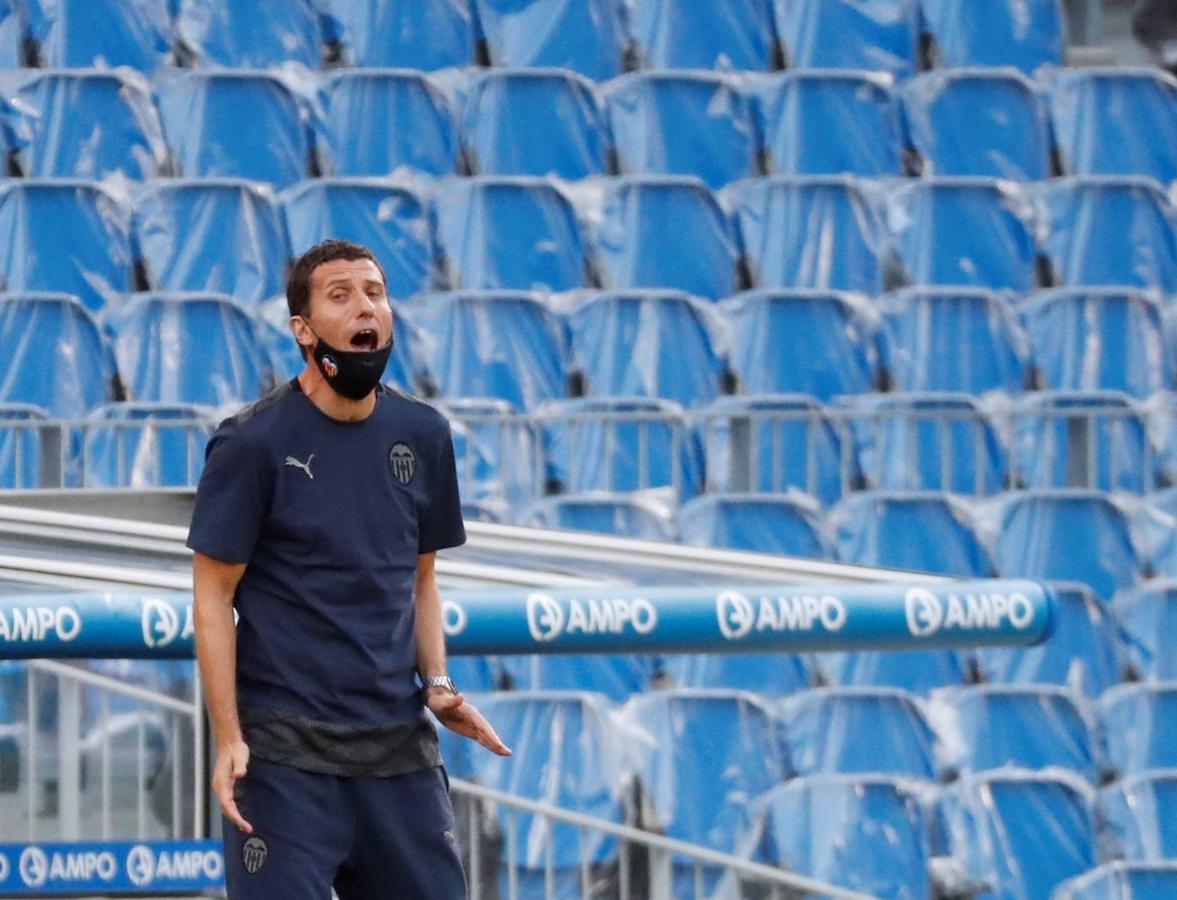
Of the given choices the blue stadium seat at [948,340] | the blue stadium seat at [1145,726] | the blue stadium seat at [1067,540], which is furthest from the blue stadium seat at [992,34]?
the blue stadium seat at [1145,726]

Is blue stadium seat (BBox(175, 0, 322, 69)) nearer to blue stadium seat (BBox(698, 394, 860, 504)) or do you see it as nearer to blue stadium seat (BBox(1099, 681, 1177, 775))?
blue stadium seat (BBox(698, 394, 860, 504))

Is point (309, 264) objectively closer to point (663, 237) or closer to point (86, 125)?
point (663, 237)

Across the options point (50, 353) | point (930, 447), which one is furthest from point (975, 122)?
point (50, 353)

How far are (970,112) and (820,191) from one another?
931 mm

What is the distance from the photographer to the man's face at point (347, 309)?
2805 mm

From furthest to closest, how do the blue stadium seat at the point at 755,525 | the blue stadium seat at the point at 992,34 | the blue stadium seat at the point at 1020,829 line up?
the blue stadium seat at the point at 992,34 < the blue stadium seat at the point at 755,525 < the blue stadium seat at the point at 1020,829

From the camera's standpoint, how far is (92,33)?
8.22 metres

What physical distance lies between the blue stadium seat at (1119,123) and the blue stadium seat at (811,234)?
3.39ft

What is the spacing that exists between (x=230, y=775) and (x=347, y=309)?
1.84 ft

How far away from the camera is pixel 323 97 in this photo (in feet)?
26.2

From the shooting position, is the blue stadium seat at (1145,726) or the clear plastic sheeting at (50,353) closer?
the blue stadium seat at (1145,726)

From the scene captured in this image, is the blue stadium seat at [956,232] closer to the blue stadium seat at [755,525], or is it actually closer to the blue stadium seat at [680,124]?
the blue stadium seat at [680,124]

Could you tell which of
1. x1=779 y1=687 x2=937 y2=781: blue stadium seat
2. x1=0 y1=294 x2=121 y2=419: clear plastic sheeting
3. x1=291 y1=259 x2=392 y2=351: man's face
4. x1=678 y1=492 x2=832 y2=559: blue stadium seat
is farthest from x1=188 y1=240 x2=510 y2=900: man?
x1=0 y1=294 x2=121 y2=419: clear plastic sheeting

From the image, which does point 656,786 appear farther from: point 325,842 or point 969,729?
point 325,842
